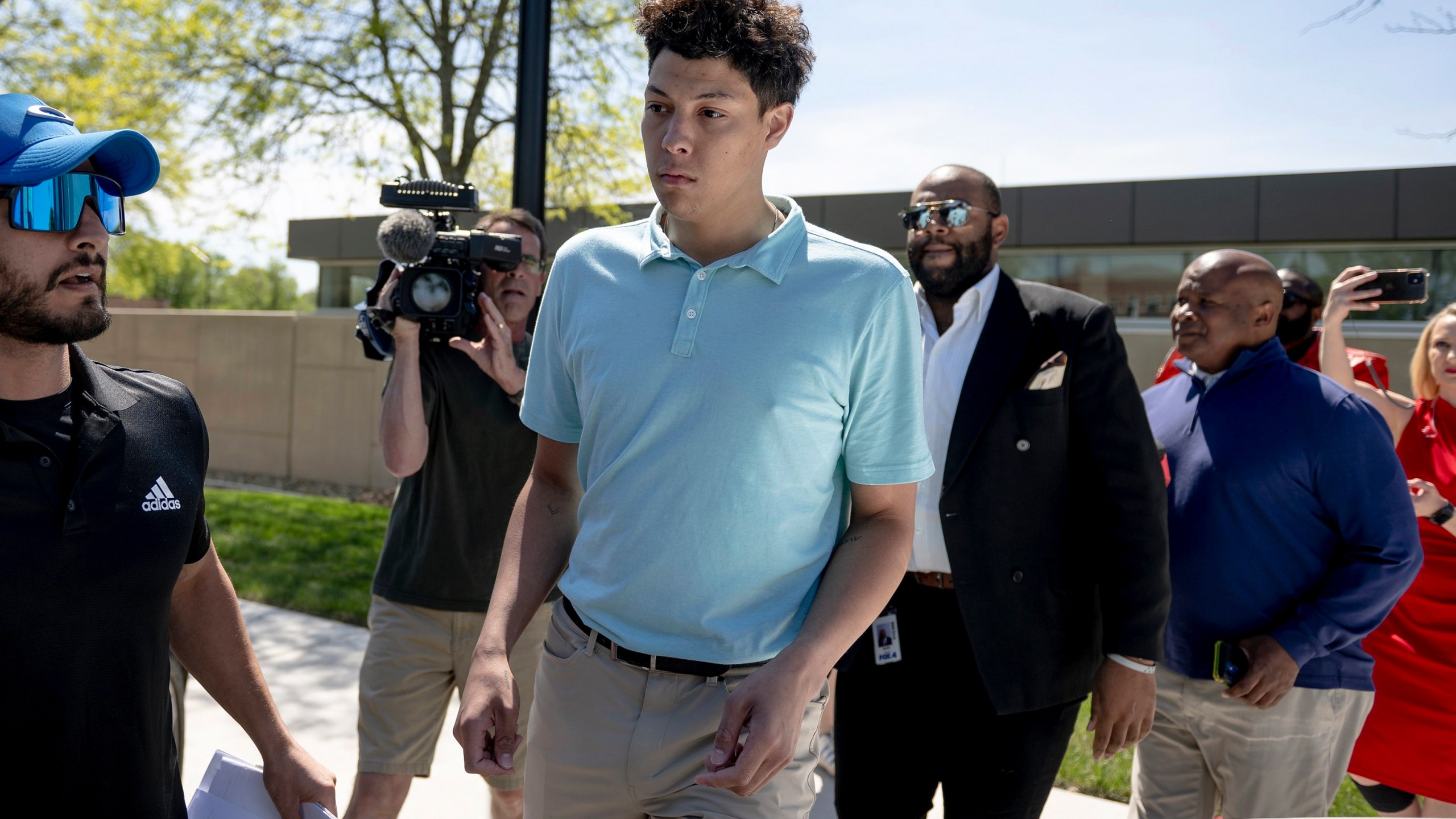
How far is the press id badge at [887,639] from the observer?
2930 mm

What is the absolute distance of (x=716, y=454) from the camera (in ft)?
5.78

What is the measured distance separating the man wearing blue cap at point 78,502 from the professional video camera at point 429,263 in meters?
1.47

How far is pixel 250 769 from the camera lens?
1938mm

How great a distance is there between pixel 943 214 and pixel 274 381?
42.0ft

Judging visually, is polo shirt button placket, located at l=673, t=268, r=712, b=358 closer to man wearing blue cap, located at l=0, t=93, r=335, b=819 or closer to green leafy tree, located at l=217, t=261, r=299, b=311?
man wearing blue cap, located at l=0, t=93, r=335, b=819

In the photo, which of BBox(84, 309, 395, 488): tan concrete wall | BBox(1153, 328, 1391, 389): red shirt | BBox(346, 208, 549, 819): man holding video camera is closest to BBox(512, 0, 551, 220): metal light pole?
BBox(346, 208, 549, 819): man holding video camera

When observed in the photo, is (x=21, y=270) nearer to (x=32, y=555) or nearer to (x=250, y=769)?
(x=32, y=555)

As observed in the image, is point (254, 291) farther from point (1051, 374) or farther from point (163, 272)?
point (1051, 374)

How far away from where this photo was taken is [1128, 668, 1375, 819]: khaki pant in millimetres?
3027

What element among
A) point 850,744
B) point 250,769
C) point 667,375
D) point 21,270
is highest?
point 21,270

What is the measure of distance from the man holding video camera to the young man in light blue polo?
1419 millimetres

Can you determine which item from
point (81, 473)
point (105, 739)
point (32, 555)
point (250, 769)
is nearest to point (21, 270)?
point (81, 473)

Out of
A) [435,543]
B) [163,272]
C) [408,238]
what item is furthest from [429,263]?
[163,272]

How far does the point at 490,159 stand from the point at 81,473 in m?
11.3
